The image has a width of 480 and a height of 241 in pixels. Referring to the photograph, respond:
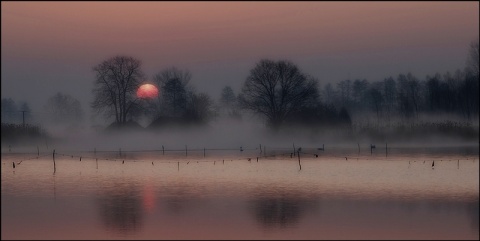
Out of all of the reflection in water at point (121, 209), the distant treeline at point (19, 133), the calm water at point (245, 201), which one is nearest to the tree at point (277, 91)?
the distant treeline at point (19, 133)

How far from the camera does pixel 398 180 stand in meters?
46.8

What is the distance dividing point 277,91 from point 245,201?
75.3m

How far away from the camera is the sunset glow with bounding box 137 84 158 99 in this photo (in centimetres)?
11940

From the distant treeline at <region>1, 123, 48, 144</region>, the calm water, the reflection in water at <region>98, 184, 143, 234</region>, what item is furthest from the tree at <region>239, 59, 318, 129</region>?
the reflection in water at <region>98, 184, 143, 234</region>

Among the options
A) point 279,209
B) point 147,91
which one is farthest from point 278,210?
point 147,91

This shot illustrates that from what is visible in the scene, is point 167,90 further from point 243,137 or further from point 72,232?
point 72,232

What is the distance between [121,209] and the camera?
3344 cm

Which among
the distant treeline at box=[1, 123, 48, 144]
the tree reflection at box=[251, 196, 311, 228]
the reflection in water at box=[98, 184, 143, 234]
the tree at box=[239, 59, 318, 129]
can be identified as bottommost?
the tree reflection at box=[251, 196, 311, 228]

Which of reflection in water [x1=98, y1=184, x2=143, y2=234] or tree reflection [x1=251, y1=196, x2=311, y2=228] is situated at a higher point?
reflection in water [x1=98, y1=184, x2=143, y2=234]

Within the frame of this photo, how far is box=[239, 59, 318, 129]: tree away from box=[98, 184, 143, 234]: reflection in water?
66745 millimetres

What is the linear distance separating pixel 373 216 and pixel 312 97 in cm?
8023

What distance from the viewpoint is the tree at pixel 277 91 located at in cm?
10894

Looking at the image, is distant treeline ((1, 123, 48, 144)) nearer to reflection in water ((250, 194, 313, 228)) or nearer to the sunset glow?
the sunset glow

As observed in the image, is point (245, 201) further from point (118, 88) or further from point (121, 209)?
point (118, 88)
